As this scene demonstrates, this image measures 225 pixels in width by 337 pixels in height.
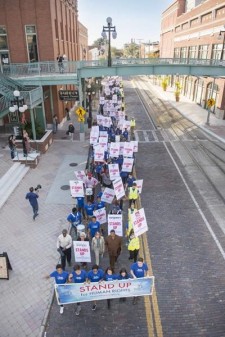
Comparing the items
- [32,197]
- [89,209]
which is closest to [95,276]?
[89,209]

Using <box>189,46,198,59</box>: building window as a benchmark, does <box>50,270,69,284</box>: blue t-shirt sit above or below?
below

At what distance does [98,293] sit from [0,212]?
759 cm

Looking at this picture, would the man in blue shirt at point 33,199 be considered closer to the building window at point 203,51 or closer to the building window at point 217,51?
the building window at point 217,51

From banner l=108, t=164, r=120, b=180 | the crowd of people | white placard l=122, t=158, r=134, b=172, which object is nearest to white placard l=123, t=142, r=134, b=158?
the crowd of people

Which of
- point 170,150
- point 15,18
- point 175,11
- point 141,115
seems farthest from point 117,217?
point 175,11

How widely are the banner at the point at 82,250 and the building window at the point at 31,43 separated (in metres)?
21.3

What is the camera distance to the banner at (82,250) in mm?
9266

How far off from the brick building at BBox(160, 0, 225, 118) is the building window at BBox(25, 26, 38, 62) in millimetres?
17738

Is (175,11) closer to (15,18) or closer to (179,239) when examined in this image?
(15,18)

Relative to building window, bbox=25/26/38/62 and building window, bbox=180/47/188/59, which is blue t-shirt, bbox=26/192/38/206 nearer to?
building window, bbox=25/26/38/62

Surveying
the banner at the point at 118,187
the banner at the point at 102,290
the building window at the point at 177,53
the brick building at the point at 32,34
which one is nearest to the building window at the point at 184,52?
the building window at the point at 177,53

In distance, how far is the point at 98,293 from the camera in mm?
8211

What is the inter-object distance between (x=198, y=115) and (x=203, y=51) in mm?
11674

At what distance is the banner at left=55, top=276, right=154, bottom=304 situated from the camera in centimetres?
802
